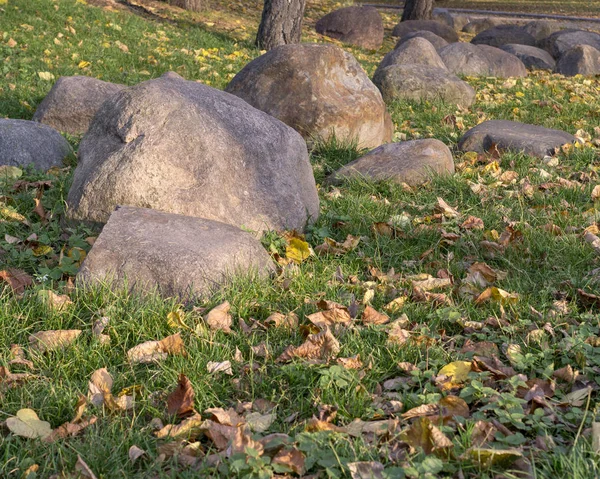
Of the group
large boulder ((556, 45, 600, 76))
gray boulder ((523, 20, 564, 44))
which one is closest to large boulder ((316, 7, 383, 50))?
gray boulder ((523, 20, 564, 44))

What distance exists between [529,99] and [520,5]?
18818 millimetres

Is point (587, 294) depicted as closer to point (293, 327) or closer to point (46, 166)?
point (293, 327)

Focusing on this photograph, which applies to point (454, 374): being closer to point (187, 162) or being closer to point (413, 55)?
point (187, 162)

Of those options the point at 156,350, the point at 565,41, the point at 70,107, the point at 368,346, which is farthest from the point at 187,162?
the point at 565,41

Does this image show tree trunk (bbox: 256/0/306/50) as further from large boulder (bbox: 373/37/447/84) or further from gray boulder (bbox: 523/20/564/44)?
gray boulder (bbox: 523/20/564/44)

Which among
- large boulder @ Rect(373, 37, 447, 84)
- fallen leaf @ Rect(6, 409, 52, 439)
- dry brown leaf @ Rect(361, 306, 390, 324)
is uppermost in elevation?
large boulder @ Rect(373, 37, 447, 84)

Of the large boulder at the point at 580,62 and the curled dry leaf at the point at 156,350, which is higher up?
the large boulder at the point at 580,62

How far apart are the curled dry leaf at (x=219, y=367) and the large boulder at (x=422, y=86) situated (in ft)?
20.8

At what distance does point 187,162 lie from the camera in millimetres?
4172

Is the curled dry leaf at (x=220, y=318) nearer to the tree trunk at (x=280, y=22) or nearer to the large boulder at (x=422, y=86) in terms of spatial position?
the large boulder at (x=422, y=86)

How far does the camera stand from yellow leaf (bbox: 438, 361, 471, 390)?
9.05 feet

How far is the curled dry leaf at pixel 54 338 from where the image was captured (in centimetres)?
300

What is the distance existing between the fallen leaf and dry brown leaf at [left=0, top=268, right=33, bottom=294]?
3.43 ft

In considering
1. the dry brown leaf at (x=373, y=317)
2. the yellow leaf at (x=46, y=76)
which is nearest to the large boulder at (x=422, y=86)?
the yellow leaf at (x=46, y=76)
